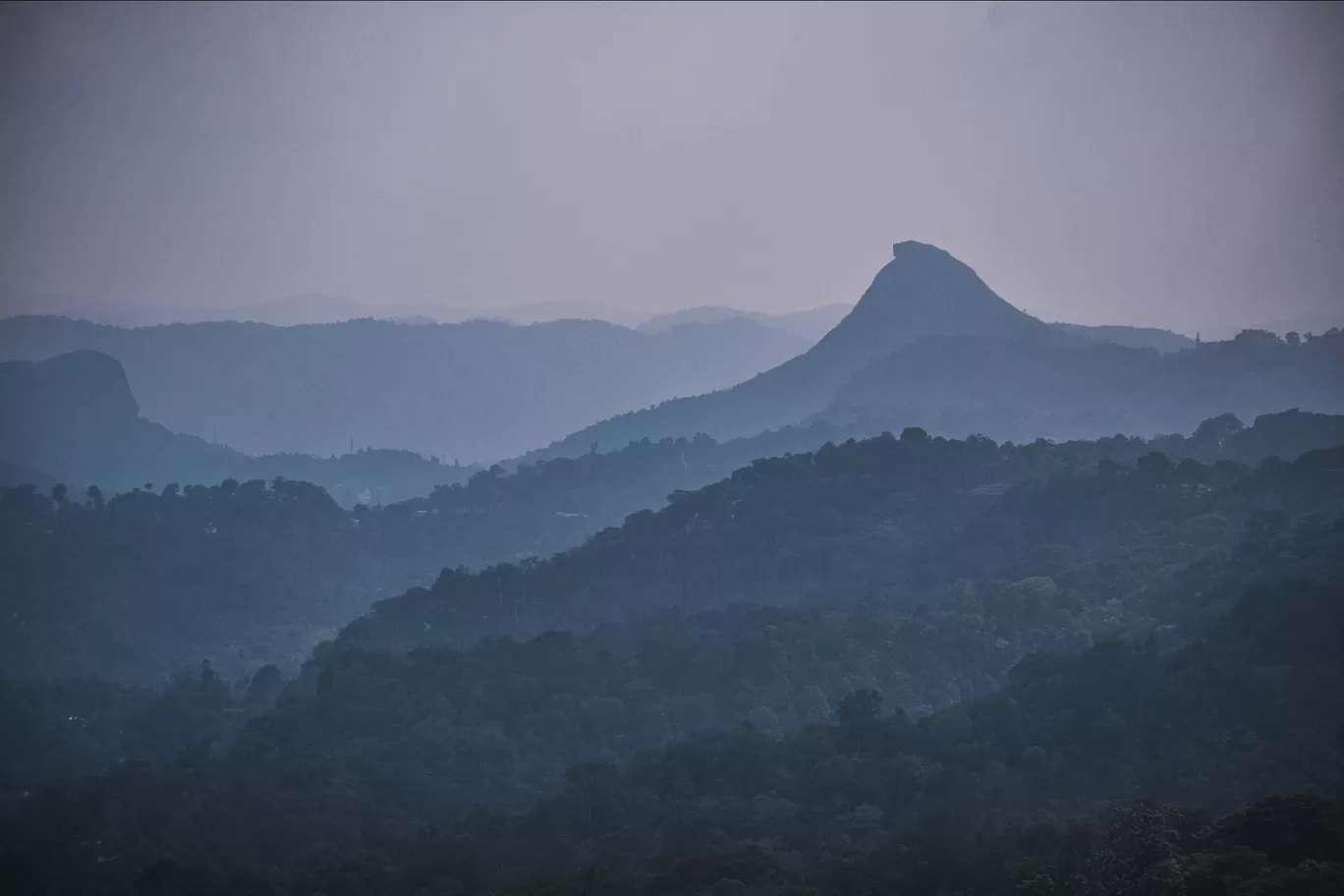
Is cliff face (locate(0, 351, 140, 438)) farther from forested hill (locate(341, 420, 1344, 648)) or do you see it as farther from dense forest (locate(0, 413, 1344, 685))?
forested hill (locate(341, 420, 1344, 648))

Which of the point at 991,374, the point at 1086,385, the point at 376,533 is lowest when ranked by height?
the point at 376,533

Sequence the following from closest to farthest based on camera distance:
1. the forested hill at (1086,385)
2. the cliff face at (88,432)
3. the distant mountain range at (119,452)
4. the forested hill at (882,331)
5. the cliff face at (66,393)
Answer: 1. the forested hill at (1086,385)
2. the forested hill at (882,331)
3. the cliff face at (88,432)
4. the distant mountain range at (119,452)
5. the cliff face at (66,393)

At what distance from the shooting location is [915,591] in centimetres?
6056

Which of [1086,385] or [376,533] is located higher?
[1086,385]

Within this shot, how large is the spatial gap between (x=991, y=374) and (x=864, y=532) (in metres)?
45.4

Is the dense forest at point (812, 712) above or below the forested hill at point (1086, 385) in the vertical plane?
below

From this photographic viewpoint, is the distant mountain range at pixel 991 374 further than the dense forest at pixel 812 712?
Yes

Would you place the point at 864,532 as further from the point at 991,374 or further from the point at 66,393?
the point at 66,393

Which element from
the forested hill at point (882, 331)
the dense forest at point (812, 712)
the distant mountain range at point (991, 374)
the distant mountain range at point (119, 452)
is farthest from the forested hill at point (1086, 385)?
the distant mountain range at point (119, 452)

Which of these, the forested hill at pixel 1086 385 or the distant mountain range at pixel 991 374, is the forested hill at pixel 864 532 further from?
the distant mountain range at pixel 991 374

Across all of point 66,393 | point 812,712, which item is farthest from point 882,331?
point 66,393

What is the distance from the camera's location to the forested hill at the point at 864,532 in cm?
6034

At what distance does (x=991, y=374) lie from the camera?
110 metres

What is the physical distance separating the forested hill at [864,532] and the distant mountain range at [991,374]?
29.4 metres
